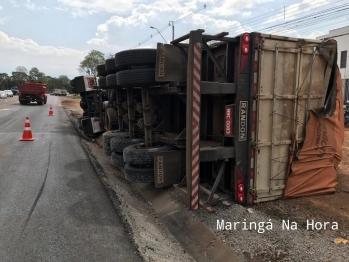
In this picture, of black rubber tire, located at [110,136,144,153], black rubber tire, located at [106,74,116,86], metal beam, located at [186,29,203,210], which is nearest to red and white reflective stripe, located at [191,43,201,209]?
metal beam, located at [186,29,203,210]

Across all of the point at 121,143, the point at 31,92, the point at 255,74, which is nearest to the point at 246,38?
the point at 255,74

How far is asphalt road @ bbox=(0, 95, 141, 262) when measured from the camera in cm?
330

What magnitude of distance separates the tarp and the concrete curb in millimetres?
1671

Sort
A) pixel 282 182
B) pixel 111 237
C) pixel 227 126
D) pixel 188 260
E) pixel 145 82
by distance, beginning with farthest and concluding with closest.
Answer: pixel 145 82
pixel 282 182
pixel 227 126
pixel 111 237
pixel 188 260

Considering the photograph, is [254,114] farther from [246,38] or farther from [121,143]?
[121,143]

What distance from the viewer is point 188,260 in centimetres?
338

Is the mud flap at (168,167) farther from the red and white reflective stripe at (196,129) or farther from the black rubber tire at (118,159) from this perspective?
the black rubber tire at (118,159)

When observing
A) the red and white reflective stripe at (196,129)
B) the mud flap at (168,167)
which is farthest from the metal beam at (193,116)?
the mud flap at (168,167)

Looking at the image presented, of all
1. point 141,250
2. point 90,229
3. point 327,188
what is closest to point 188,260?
point 141,250

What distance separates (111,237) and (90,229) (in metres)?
0.37

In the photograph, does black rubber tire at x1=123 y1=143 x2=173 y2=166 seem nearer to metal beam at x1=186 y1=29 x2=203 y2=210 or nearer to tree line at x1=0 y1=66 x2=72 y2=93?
metal beam at x1=186 y1=29 x2=203 y2=210

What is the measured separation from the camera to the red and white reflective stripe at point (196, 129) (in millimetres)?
4004

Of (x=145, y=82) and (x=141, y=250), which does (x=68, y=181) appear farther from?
(x=141, y=250)

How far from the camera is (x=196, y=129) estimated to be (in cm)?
415
